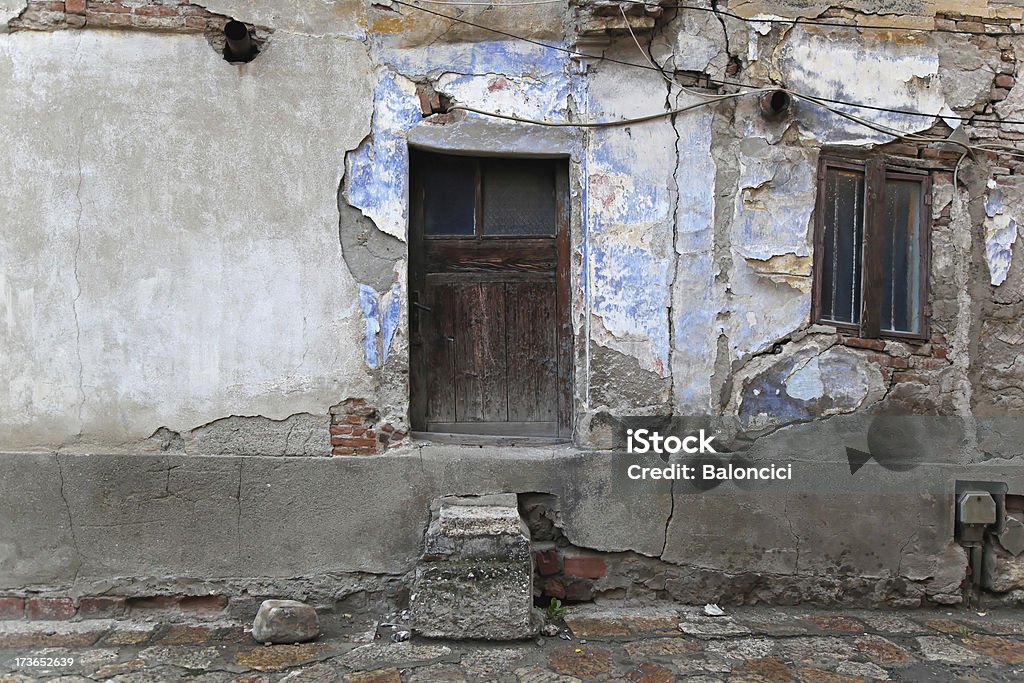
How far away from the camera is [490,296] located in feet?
12.8

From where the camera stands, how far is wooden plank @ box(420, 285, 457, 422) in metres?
3.90

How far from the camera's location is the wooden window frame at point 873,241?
3.74 m

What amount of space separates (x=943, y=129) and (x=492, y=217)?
242 cm

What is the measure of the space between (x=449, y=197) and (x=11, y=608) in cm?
301

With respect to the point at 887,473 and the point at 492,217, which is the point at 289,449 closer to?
the point at 492,217

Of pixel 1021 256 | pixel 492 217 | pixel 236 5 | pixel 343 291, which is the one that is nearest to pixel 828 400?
pixel 1021 256

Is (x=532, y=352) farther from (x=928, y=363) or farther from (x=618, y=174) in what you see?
(x=928, y=363)

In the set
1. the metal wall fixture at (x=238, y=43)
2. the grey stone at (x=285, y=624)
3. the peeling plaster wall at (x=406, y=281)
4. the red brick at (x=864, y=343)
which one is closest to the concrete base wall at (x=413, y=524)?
the peeling plaster wall at (x=406, y=281)

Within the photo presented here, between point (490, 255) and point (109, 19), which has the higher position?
point (109, 19)

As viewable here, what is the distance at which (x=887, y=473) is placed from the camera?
12.4 feet

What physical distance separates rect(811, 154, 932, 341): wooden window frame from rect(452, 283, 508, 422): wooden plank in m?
1.66

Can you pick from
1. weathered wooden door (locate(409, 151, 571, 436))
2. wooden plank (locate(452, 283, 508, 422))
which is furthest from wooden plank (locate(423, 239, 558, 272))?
wooden plank (locate(452, 283, 508, 422))

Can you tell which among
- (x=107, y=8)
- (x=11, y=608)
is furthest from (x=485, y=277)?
(x=11, y=608)

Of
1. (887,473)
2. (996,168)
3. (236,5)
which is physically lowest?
(887,473)
